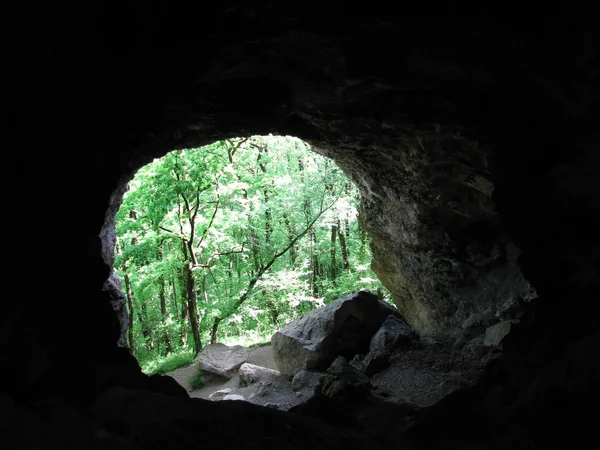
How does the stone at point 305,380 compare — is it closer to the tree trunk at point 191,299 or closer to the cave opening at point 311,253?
the cave opening at point 311,253

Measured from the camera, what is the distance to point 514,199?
5.07 m

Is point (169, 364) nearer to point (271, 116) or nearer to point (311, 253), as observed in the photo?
point (311, 253)

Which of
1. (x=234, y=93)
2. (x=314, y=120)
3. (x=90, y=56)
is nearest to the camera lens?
(x=90, y=56)

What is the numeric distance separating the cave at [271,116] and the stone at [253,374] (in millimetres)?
5150

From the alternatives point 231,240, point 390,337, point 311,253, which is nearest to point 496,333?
point 390,337

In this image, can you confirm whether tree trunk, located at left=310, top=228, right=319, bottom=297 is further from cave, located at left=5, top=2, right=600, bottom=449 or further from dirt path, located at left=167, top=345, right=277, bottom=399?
cave, located at left=5, top=2, right=600, bottom=449

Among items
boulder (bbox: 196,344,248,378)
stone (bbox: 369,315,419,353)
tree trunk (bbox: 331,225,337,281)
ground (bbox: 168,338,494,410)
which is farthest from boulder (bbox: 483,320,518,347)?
tree trunk (bbox: 331,225,337,281)

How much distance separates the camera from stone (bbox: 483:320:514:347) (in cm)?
709

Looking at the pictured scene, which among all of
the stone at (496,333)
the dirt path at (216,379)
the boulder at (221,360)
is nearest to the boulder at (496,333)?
the stone at (496,333)

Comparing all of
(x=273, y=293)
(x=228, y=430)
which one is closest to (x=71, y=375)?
(x=228, y=430)

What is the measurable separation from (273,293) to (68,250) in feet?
38.1

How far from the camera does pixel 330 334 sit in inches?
364

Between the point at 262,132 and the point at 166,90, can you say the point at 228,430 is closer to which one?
the point at 166,90

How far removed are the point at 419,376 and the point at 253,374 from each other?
4.50 m
